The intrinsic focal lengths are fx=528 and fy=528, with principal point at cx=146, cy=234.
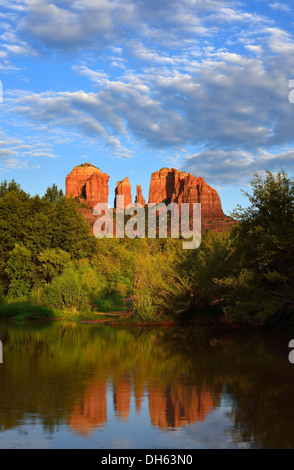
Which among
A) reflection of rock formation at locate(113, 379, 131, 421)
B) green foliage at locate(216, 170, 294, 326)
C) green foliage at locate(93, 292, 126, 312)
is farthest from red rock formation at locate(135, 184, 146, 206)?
reflection of rock formation at locate(113, 379, 131, 421)

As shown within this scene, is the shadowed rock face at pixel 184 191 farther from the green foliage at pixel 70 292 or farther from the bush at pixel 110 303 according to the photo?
the green foliage at pixel 70 292

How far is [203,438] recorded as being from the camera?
28.2 ft

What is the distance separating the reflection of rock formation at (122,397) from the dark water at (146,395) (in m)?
0.02

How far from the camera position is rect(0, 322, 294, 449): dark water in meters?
8.64

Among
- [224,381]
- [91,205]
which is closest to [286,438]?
[224,381]

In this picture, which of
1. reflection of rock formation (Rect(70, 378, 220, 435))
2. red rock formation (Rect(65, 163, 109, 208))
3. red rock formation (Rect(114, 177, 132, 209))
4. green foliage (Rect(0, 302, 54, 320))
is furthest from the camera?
red rock formation (Rect(114, 177, 132, 209))

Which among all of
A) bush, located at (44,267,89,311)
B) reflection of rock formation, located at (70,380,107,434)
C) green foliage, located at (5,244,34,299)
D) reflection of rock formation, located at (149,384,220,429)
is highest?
green foliage, located at (5,244,34,299)

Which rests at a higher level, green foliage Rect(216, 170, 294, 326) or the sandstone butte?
the sandstone butte

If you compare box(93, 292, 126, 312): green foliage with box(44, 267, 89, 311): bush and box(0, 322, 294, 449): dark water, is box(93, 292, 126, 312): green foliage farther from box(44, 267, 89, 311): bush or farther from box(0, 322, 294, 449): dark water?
box(0, 322, 294, 449): dark water

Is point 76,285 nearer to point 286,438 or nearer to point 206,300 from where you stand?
point 206,300

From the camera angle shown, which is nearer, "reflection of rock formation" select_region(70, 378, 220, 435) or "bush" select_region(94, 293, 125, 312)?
"reflection of rock formation" select_region(70, 378, 220, 435)

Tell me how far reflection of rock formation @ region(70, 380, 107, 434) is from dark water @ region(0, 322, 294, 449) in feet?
0.07

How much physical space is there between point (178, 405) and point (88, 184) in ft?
530
